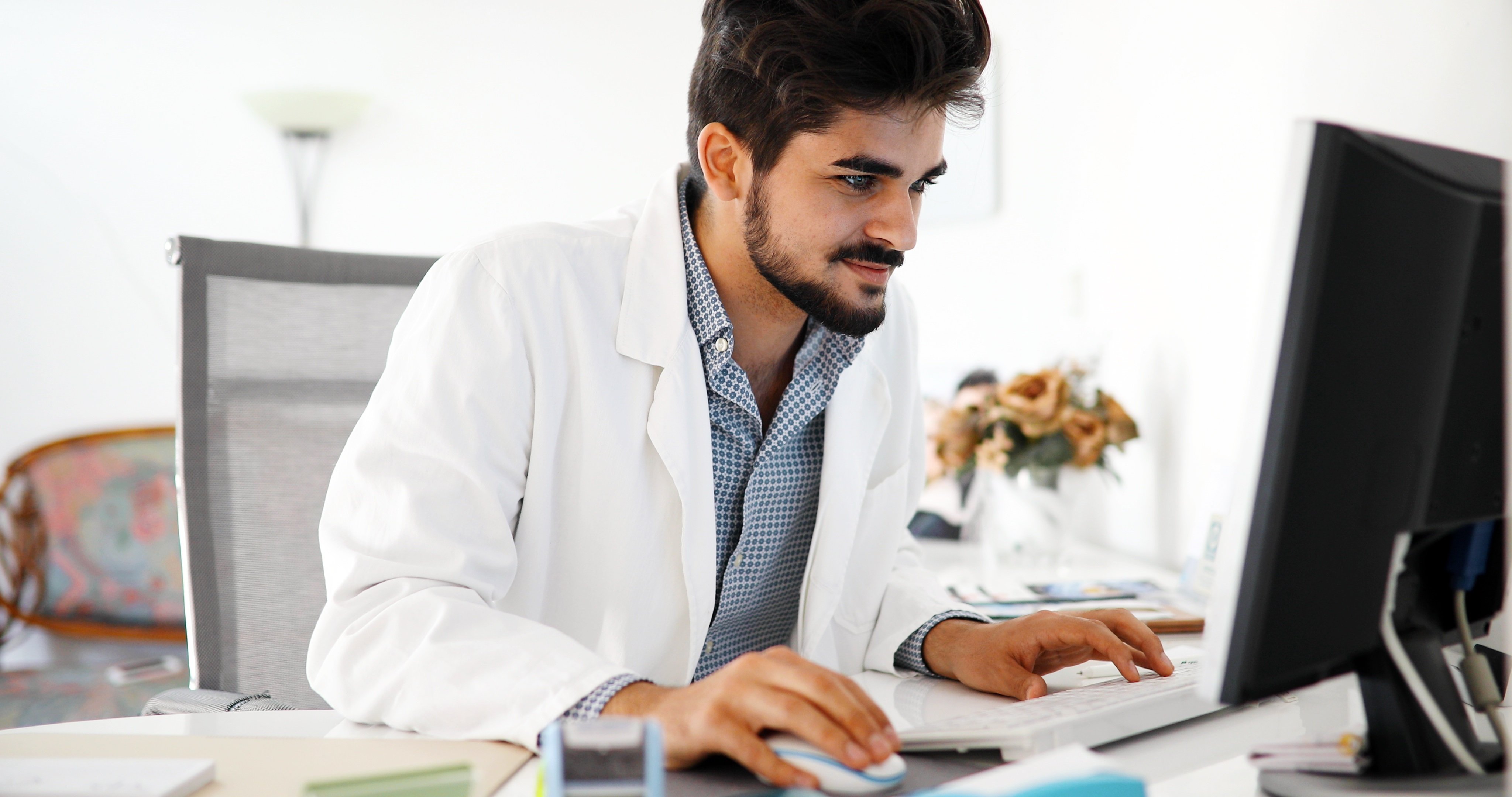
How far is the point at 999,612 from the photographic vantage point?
142 cm

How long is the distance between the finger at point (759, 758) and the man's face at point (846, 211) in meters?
0.62

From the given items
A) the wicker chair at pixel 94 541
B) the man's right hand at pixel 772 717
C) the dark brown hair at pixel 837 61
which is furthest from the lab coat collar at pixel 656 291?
the wicker chair at pixel 94 541

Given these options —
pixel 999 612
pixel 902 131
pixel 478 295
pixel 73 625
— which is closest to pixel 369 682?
pixel 478 295

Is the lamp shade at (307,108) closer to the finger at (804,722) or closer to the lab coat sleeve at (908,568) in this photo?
the lab coat sleeve at (908,568)

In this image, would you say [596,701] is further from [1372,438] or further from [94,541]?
[94,541]

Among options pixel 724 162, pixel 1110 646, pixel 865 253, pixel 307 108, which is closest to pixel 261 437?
pixel 724 162

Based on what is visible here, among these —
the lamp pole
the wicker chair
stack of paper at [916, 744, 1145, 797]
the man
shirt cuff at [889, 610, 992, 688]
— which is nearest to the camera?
stack of paper at [916, 744, 1145, 797]

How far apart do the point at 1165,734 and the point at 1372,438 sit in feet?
0.96

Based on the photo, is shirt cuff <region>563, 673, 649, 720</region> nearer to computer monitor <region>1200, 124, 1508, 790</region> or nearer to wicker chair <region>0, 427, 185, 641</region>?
computer monitor <region>1200, 124, 1508, 790</region>

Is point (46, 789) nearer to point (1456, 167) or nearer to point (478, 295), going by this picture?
point (478, 295)

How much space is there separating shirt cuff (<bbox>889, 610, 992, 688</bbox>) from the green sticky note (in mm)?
513

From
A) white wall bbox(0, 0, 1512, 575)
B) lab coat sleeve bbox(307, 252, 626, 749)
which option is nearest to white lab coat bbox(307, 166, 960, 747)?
lab coat sleeve bbox(307, 252, 626, 749)

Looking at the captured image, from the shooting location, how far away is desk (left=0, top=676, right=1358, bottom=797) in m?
0.69

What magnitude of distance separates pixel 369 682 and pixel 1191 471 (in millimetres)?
1400
